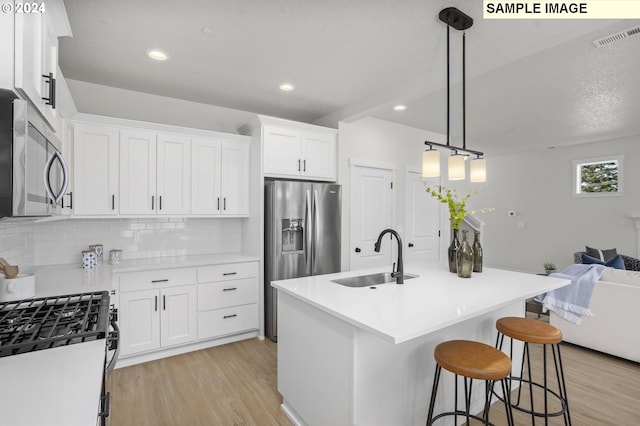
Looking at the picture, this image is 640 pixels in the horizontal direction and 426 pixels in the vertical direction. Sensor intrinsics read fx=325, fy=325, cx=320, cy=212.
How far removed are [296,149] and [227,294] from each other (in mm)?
1802

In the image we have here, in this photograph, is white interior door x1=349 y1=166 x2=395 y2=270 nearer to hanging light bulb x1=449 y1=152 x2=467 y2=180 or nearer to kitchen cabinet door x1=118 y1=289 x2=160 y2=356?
hanging light bulb x1=449 y1=152 x2=467 y2=180

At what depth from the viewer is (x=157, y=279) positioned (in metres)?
3.05

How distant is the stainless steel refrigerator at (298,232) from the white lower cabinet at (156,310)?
81cm

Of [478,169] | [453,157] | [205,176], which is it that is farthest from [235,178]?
[478,169]

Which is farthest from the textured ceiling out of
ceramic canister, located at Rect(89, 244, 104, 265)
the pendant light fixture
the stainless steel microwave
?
ceramic canister, located at Rect(89, 244, 104, 265)

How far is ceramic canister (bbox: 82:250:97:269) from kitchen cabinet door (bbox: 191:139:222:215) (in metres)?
0.97

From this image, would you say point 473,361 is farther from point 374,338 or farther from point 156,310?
point 156,310

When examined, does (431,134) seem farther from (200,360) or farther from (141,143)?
(200,360)

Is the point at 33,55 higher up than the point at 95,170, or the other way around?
the point at 33,55

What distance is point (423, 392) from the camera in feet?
6.52

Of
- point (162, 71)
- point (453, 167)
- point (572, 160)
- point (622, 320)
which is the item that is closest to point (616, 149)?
point (572, 160)

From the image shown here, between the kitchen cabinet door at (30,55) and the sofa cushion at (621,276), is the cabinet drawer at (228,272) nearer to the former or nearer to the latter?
the kitchen cabinet door at (30,55)

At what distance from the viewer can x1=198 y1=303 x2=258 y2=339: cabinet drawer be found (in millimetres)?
3291

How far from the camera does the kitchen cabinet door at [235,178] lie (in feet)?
12.0
